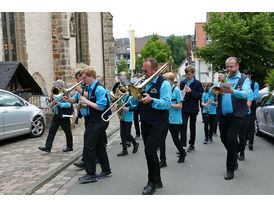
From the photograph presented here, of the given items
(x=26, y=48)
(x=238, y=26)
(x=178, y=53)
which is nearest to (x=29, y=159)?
(x=26, y=48)

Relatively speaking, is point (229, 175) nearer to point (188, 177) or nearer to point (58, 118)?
point (188, 177)

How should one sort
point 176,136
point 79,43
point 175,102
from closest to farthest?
point 176,136, point 175,102, point 79,43

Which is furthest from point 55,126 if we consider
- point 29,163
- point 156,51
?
point 156,51

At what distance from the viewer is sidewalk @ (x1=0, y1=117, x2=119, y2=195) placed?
569 cm

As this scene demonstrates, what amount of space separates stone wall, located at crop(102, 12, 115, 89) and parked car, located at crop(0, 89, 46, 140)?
14.9 metres

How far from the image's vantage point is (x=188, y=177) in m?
5.98

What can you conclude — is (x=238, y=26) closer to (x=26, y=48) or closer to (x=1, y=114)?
(x=26, y=48)

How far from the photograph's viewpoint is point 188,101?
8.05 m

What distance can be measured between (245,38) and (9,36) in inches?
500

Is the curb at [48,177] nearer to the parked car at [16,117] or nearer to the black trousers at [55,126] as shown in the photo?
the black trousers at [55,126]

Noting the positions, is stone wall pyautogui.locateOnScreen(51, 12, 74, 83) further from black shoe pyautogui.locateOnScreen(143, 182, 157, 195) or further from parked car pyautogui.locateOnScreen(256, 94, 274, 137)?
black shoe pyautogui.locateOnScreen(143, 182, 157, 195)

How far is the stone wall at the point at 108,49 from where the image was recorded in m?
25.4

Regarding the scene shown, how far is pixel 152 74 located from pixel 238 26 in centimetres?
1608

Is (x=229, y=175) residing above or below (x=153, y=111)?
below
